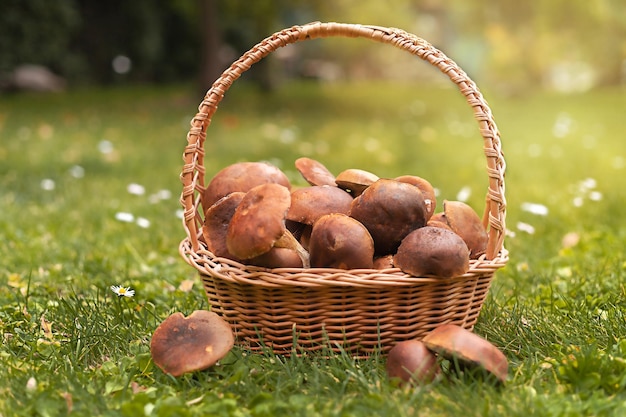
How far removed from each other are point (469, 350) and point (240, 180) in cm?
119

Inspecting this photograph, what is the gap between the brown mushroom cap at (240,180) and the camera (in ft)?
9.50

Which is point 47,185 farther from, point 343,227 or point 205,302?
point 343,227

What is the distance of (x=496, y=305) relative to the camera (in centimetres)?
298

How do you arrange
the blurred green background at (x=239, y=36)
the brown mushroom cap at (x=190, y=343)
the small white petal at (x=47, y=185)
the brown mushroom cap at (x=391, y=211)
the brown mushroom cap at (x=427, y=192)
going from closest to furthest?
1. the brown mushroom cap at (x=190, y=343)
2. the brown mushroom cap at (x=391, y=211)
3. the brown mushroom cap at (x=427, y=192)
4. the small white petal at (x=47, y=185)
5. the blurred green background at (x=239, y=36)

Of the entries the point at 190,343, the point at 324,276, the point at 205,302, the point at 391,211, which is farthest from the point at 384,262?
the point at 205,302

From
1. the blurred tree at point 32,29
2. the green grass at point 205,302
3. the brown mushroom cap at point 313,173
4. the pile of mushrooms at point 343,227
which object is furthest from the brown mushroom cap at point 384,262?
the blurred tree at point 32,29

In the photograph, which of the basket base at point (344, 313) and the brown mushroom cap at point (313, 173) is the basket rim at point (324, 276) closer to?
the basket base at point (344, 313)

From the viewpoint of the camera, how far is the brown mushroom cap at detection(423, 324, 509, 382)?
86.0 inches

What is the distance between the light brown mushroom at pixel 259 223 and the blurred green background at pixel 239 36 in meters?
10.7

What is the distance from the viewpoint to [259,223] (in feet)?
7.75

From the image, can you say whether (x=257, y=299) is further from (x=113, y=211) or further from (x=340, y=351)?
(x=113, y=211)

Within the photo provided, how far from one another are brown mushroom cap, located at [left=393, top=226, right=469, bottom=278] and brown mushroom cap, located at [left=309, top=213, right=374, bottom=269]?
0.12m

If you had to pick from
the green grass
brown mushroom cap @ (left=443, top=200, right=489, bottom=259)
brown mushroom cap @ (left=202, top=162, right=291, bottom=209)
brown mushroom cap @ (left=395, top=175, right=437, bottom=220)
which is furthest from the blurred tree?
brown mushroom cap @ (left=443, top=200, right=489, bottom=259)

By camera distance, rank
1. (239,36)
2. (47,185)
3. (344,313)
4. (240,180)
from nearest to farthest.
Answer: (344,313), (240,180), (47,185), (239,36)
